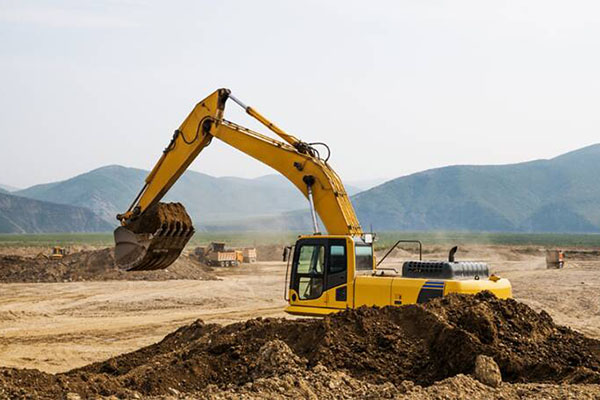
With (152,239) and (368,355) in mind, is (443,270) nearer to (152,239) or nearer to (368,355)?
(368,355)

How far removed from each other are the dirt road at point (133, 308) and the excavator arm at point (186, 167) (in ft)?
6.93

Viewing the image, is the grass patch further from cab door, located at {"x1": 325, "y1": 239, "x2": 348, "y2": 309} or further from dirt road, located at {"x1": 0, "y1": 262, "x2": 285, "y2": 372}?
cab door, located at {"x1": 325, "y1": 239, "x2": 348, "y2": 309}

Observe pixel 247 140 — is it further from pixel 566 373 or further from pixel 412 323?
pixel 566 373

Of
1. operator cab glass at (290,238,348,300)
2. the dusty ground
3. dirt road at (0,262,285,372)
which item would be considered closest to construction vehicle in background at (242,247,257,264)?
the dusty ground

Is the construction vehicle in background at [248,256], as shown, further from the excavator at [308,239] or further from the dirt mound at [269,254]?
the excavator at [308,239]

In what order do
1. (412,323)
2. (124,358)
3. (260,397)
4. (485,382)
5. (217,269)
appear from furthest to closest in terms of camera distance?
(217,269) → (124,358) → (412,323) → (485,382) → (260,397)

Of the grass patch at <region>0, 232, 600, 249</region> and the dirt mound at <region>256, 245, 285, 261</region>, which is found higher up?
the grass patch at <region>0, 232, 600, 249</region>

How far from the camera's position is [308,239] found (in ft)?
41.0

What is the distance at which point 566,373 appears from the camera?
9086 mm

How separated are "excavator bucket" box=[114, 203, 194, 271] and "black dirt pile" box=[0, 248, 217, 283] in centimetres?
1498

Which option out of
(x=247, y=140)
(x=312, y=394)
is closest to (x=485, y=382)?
(x=312, y=394)

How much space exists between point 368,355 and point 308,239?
3.52 m

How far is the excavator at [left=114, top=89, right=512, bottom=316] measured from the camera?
1195 centimetres

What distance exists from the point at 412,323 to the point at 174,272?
72.2ft
